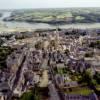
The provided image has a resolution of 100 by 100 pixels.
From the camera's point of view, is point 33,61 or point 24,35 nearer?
point 33,61

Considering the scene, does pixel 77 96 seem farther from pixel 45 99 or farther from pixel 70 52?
pixel 70 52

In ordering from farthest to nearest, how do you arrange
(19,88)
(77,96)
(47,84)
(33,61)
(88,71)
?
(33,61) → (88,71) → (47,84) → (19,88) → (77,96)

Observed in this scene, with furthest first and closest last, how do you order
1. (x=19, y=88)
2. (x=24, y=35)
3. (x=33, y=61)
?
(x=24, y=35), (x=33, y=61), (x=19, y=88)

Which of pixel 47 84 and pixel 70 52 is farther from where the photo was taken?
pixel 70 52

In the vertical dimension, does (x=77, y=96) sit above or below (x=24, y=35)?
above

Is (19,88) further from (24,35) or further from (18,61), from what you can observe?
(24,35)

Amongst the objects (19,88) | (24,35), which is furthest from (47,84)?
(24,35)

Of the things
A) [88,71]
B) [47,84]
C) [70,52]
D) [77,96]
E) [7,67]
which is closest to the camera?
[77,96]

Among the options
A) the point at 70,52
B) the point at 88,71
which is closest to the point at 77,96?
the point at 88,71

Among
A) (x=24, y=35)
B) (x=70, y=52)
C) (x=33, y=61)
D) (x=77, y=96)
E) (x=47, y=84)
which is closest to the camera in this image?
(x=77, y=96)
